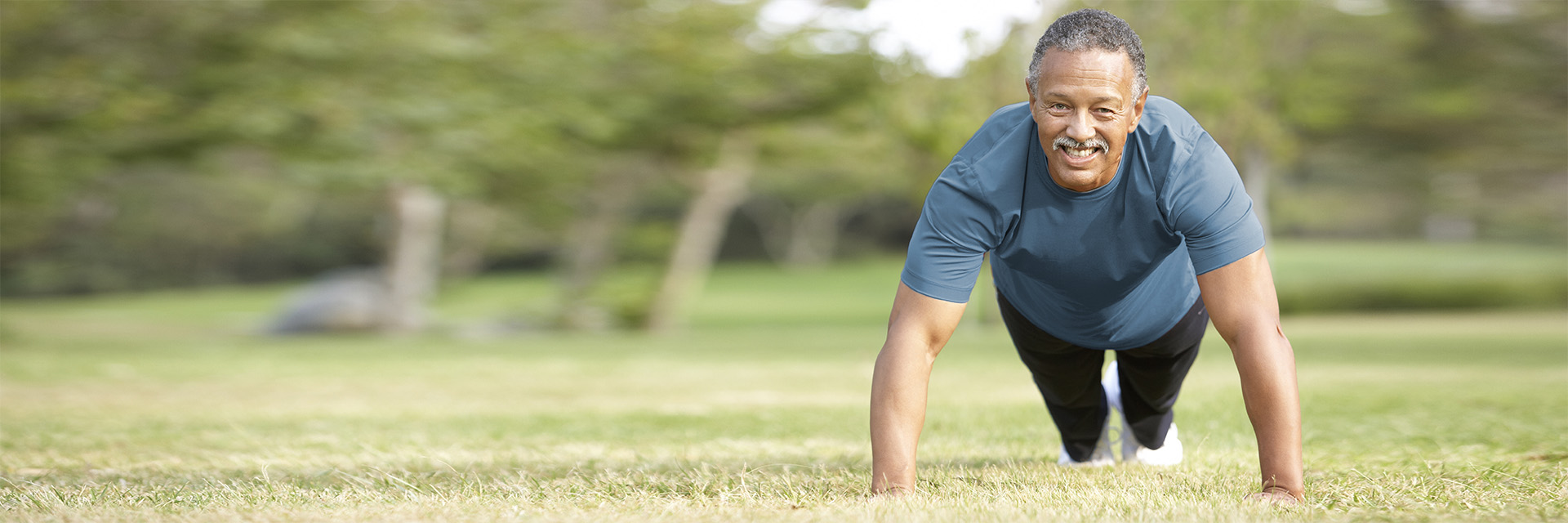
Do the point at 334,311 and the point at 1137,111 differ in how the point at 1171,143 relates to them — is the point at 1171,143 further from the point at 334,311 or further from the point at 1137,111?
the point at 334,311

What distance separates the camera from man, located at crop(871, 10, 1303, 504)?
2908mm

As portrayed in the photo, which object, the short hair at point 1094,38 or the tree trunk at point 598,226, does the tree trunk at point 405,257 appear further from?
the short hair at point 1094,38

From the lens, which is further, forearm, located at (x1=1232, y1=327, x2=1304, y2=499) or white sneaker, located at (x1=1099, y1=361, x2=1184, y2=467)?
white sneaker, located at (x1=1099, y1=361, x2=1184, y2=467)

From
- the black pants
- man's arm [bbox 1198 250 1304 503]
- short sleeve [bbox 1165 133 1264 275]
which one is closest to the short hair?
short sleeve [bbox 1165 133 1264 275]

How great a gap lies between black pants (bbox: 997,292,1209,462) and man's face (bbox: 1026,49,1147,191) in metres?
0.89

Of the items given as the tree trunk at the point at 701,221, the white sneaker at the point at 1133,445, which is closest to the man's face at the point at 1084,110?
the white sneaker at the point at 1133,445

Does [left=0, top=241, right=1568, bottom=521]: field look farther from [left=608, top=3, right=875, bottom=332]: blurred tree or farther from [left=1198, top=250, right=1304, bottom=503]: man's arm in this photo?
[left=608, top=3, right=875, bottom=332]: blurred tree

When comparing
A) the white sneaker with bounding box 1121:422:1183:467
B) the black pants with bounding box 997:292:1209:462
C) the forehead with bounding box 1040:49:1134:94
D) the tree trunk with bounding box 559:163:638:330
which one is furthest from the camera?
the tree trunk with bounding box 559:163:638:330

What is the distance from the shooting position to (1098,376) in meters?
4.04

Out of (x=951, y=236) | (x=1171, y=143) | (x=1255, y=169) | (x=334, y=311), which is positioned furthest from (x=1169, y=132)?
(x=334, y=311)

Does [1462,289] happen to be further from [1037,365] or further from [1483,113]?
[1037,365]

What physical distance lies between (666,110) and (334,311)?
A: 8.39 meters

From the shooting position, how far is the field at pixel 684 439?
316cm

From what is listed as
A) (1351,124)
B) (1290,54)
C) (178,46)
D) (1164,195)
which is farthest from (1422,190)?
(1164,195)
